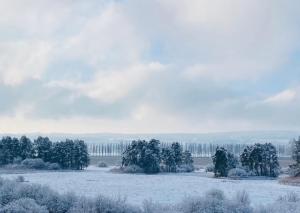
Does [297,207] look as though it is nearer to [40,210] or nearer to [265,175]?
[40,210]

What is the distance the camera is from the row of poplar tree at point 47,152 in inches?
5212

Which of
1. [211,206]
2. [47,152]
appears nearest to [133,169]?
[47,152]

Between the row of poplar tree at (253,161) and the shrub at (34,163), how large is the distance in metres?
43.9

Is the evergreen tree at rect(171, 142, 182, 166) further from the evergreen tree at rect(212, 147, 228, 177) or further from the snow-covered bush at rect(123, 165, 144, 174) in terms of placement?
the evergreen tree at rect(212, 147, 228, 177)

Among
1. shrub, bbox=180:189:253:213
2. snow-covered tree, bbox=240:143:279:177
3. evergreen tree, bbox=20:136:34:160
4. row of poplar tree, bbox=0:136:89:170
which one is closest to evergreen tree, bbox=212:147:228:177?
snow-covered tree, bbox=240:143:279:177

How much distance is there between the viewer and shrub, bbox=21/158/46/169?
417ft

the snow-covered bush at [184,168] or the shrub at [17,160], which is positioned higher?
the shrub at [17,160]

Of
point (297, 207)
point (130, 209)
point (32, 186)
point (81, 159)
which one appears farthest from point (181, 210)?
point (81, 159)

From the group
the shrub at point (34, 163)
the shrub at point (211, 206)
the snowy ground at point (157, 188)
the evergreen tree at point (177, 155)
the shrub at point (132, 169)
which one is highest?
the evergreen tree at point (177, 155)

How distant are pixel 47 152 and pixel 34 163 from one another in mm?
6563

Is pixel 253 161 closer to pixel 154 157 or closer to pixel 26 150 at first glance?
pixel 154 157

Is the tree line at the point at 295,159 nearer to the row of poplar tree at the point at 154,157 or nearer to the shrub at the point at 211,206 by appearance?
the row of poplar tree at the point at 154,157

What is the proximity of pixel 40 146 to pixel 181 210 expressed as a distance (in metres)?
102

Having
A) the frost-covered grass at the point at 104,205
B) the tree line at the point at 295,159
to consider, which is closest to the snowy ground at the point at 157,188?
the frost-covered grass at the point at 104,205
